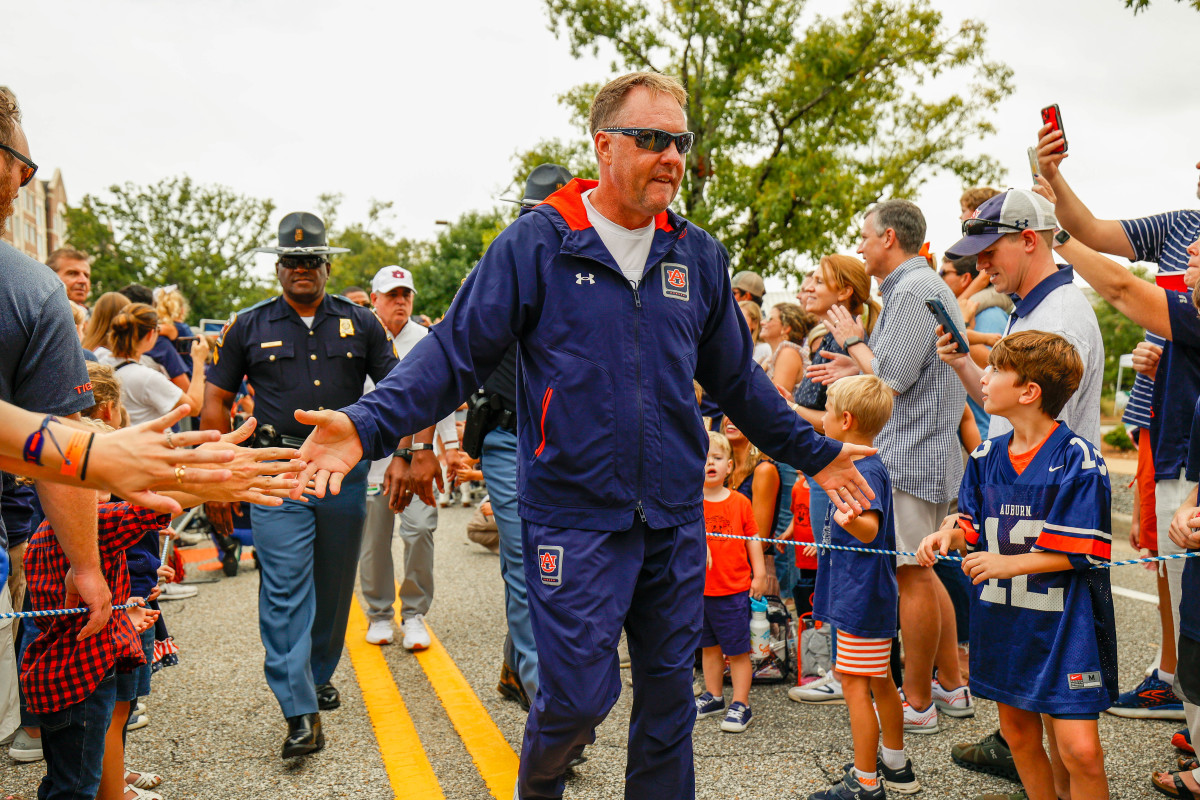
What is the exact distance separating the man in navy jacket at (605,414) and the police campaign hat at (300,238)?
2.23 m

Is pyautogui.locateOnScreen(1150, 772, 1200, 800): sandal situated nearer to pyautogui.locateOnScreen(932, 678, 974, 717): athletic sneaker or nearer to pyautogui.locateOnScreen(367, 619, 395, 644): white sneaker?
pyautogui.locateOnScreen(932, 678, 974, 717): athletic sneaker

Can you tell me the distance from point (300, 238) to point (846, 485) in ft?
10.6

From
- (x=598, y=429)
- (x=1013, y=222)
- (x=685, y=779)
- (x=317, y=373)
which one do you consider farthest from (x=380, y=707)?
(x=1013, y=222)

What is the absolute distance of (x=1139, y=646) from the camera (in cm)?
523

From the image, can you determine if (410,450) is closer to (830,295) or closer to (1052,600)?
(830,295)

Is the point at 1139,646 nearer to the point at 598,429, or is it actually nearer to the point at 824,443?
the point at 824,443

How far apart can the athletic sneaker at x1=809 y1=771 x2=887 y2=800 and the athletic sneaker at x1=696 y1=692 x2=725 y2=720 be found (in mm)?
982

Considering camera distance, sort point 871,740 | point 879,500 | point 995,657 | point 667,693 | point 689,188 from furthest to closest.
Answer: point 689,188 → point 879,500 → point 871,740 → point 995,657 → point 667,693

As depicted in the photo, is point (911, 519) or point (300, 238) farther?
point (300, 238)

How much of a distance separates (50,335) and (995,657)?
322cm

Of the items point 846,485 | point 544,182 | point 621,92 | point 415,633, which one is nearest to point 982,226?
point 846,485

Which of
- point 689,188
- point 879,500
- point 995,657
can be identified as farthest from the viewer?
point 689,188

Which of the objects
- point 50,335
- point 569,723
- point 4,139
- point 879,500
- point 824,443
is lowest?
point 569,723

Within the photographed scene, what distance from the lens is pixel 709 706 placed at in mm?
4355
